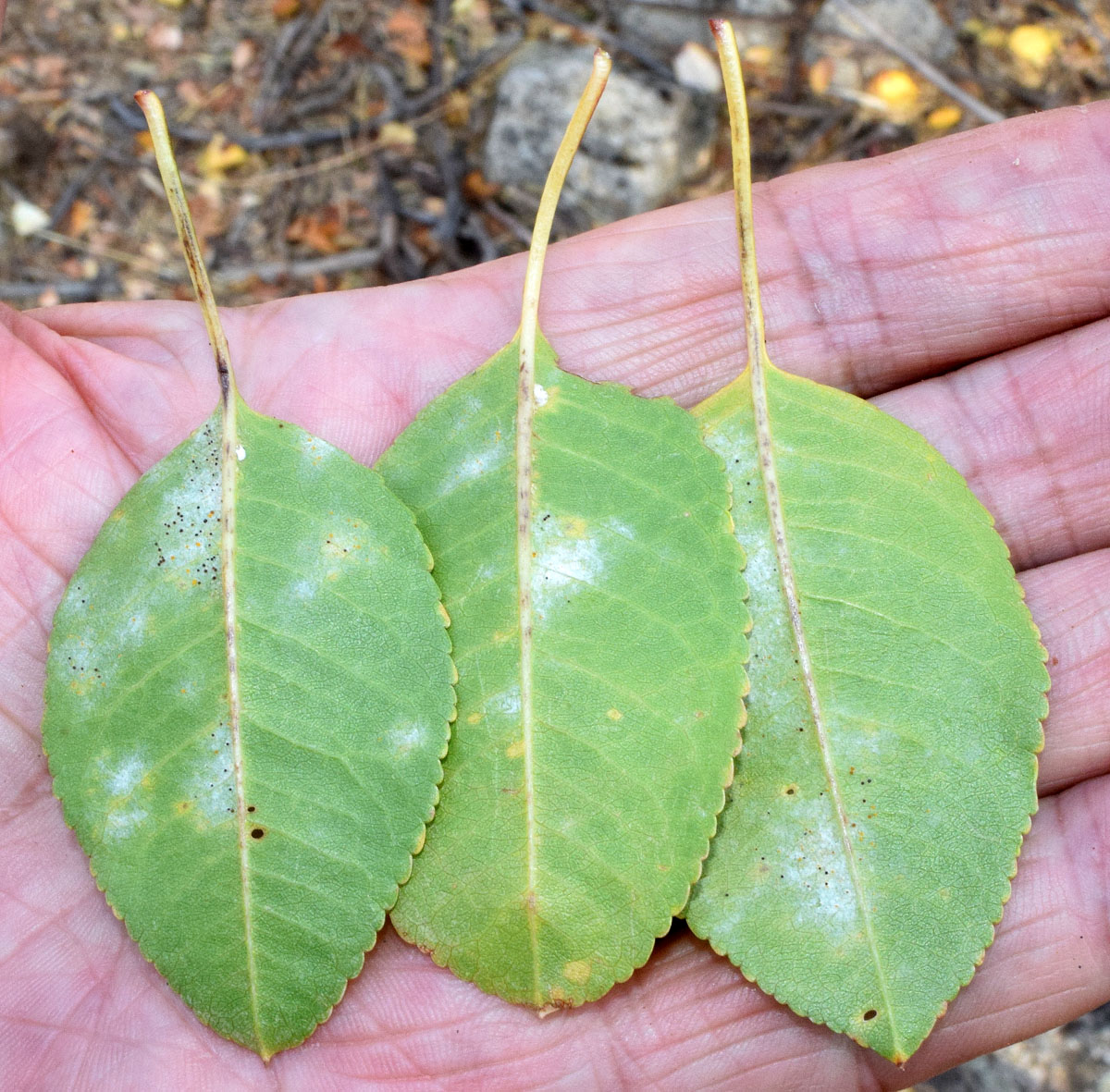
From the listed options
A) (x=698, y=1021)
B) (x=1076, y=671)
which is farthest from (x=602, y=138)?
(x=698, y=1021)

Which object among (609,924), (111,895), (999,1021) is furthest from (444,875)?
(999,1021)

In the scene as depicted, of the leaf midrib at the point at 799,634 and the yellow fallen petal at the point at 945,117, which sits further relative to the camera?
the yellow fallen petal at the point at 945,117

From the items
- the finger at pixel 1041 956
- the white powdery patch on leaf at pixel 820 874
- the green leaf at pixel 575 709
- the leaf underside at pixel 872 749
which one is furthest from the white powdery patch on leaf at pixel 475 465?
the finger at pixel 1041 956

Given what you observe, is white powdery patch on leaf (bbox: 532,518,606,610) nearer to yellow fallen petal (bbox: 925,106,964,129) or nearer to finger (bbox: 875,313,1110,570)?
finger (bbox: 875,313,1110,570)

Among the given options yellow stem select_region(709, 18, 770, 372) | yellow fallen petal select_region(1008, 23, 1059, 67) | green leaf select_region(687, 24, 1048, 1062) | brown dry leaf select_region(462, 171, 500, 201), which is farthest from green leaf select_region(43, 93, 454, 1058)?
yellow fallen petal select_region(1008, 23, 1059, 67)

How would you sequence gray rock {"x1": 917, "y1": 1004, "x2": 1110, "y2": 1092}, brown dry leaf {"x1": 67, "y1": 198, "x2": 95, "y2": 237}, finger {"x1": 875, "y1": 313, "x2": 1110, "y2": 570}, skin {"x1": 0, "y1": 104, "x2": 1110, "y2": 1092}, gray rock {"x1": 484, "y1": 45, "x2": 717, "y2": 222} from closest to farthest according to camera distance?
skin {"x1": 0, "y1": 104, "x2": 1110, "y2": 1092}
finger {"x1": 875, "y1": 313, "x2": 1110, "y2": 570}
gray rock {"x1": 917, "y1": 1004, "x2": 1110, "y2": 1092}
gray rock {"x1": 484, "y1": 45, "x2": 717, "y2": 222}
brown dry leaf {"x1": 67, "y1": 198, "x2": 95, "y2": 237}

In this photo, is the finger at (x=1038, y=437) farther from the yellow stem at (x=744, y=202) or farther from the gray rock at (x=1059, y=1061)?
the gray rock at (x=1059, y=1061)

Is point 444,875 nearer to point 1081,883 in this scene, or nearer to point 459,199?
point 1081,883
